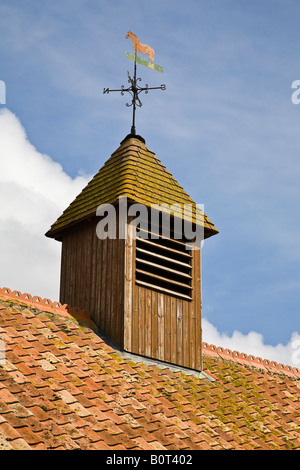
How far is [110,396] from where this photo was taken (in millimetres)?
12492

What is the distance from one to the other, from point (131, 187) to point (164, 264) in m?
1.55

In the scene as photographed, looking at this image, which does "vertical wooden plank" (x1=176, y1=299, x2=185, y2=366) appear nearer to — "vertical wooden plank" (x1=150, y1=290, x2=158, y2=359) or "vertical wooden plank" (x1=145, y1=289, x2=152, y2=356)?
"vertical wooden plank" (x1=150, y1=290, x2=158, y2=359)

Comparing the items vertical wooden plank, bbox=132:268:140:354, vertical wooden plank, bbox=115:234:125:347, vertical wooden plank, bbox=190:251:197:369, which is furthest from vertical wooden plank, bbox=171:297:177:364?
vertical wooden plank, bbox=115:234:125:347

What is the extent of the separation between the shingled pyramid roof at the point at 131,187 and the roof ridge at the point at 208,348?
1.91 m

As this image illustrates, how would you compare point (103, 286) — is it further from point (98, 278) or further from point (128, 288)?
point (128, 288)

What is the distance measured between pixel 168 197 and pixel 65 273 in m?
2.36

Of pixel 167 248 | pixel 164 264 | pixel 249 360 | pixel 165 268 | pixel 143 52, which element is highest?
pixel 143 52

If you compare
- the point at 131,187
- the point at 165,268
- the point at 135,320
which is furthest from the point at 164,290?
the point at 131,187

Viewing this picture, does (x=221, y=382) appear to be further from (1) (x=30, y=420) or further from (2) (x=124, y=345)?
(1) (x=30, y=420)

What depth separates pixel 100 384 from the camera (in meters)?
12.8

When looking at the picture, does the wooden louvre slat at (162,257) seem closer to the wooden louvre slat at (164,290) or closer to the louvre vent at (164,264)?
the louvre vent at (164,264)

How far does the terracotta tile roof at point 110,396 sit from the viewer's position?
35.9 feet

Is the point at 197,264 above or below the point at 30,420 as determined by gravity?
above
